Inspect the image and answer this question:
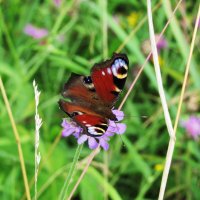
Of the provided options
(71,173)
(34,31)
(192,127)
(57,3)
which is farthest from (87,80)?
(57,3)

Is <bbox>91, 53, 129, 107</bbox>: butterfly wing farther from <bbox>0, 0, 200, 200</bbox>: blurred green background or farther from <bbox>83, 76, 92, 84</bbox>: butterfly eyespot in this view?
<bbox>0, 0, 200, 200</bbox>: blurred green background

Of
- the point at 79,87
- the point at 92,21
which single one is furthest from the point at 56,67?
the point at 79,87

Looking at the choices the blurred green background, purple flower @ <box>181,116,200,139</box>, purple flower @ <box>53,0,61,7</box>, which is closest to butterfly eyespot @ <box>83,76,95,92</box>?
the blurred green background

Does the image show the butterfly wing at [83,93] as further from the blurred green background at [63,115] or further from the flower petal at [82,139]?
the blurred green background at [63,115]

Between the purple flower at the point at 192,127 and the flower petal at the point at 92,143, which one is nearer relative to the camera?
the flower petal at the point at 92,143

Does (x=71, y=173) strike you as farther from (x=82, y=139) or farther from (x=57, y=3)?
(x=57, y=3)

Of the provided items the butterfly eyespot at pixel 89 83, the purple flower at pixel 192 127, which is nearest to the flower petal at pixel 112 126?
the butterfly eyespot at pixel 89 83

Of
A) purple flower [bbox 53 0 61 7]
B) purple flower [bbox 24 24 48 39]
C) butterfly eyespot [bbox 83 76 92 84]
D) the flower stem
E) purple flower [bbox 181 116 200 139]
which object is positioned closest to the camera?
the flower stem
